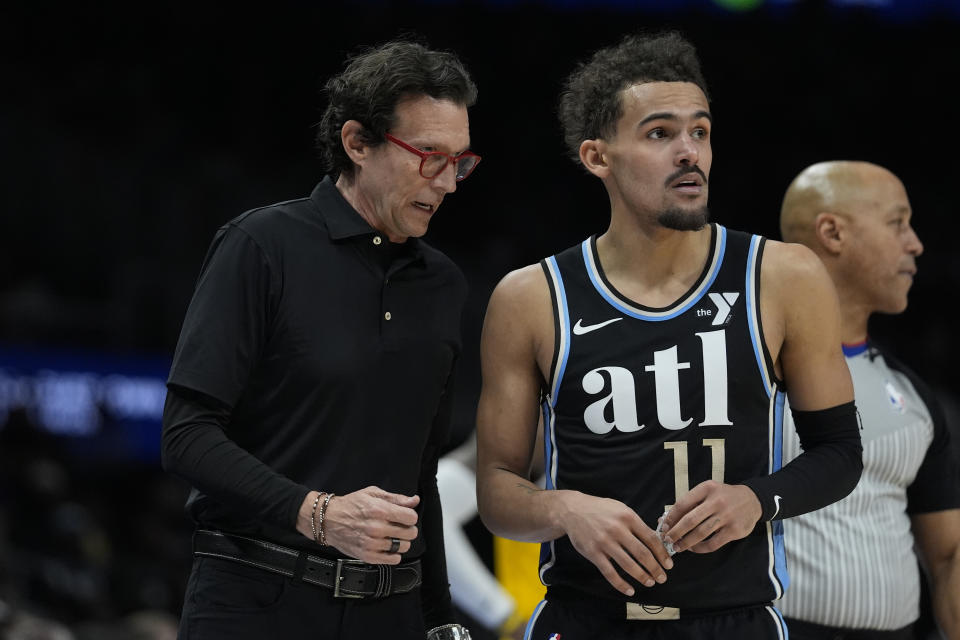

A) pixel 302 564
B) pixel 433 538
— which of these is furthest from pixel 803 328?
pixel 302 564

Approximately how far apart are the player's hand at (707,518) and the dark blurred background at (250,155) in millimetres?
6989

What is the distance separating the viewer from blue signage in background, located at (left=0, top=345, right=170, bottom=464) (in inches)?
406

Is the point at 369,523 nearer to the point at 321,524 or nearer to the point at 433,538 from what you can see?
the point at 321,524

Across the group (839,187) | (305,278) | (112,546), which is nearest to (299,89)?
(112,546)

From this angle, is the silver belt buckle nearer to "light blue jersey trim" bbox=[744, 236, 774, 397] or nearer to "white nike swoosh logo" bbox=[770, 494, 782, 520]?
"white nike swoosh logo" bbox=[770, 494, 782, 520]

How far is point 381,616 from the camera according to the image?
9.30ft

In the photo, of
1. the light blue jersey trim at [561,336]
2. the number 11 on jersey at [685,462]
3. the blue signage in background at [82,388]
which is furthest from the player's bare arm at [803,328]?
the blue signage in background at [82,388]

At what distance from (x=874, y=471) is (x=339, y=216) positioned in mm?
1886

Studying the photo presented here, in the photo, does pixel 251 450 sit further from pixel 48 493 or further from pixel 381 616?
pixel 48 493

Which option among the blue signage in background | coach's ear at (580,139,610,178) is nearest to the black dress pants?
coach's ear at (580,139,610,178)

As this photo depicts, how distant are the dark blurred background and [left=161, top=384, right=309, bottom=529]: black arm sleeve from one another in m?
6.99

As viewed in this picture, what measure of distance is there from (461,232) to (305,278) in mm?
9195

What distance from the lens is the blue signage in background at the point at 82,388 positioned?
1031cm

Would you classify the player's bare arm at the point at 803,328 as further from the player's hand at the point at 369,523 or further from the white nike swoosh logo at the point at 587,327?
the player's hand at the point at 369,523
